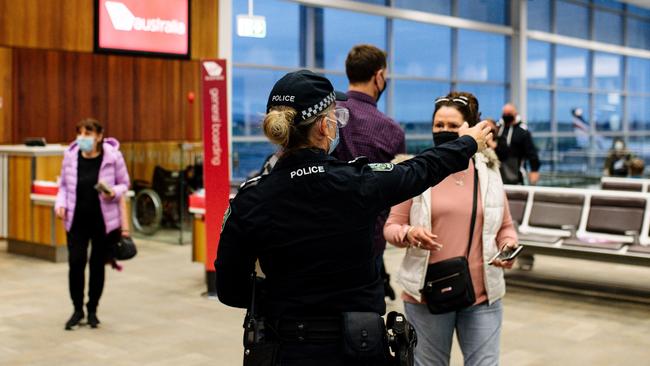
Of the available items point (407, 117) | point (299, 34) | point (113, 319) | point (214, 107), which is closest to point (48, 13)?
point (299, 34)

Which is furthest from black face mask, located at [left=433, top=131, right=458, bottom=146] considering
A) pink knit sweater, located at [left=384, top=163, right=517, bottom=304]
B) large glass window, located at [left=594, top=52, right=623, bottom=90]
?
large glass window, located at [left=594, top=52, right=623, bottom=90]

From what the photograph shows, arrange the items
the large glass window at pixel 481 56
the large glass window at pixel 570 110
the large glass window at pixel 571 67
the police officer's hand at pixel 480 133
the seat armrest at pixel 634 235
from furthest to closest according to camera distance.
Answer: the large glass window at pixel 570 110, the large glass window at pixel 571 67, the large glass window at pixel 481 56, the seat armrest at pixel 634 235, the police officer's hand at pixel 480 133

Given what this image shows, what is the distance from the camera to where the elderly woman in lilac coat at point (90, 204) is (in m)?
6.21

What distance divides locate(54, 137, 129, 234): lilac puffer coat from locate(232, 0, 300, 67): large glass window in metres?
7.00

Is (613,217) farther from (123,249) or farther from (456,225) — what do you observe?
(456,225)

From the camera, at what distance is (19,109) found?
11734 mm

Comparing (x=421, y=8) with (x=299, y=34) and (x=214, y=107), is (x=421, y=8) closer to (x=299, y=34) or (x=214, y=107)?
(x=299, y=34)

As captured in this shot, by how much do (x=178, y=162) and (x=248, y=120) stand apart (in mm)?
1622

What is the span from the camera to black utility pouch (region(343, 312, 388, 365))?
2.14 metres

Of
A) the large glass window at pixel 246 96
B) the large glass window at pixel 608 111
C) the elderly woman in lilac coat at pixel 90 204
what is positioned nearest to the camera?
the elderly woman in lilac coat at pixel 90 204

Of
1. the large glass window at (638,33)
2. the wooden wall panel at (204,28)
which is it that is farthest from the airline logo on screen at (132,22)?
the large glass window at (638,33)

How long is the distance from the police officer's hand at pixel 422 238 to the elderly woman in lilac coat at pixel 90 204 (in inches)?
137

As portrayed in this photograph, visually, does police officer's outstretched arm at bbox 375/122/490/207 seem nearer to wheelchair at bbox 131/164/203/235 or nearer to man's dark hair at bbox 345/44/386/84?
man's dark hair at bbox 345/44/386/84

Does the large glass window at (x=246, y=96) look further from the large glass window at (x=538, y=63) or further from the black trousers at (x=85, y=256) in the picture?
the large glass window at (x=538, y=63)
